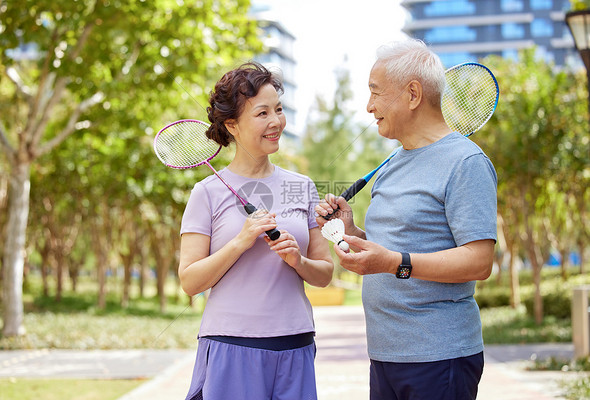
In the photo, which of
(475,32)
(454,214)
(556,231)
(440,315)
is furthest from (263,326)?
(475,32)

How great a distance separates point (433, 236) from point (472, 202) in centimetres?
18

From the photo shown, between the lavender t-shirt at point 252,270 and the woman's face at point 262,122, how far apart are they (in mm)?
133

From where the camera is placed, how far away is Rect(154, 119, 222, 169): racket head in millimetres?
2826

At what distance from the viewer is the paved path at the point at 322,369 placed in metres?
7.22

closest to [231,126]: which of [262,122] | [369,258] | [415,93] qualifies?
[262,122]

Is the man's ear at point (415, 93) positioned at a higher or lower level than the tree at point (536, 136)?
lower

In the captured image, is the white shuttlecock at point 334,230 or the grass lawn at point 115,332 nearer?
the white shuttlecock at point 334,230

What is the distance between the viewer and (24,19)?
9.58 m

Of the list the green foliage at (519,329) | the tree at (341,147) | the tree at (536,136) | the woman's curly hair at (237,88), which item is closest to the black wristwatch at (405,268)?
the woman's curly hair at (237,88)

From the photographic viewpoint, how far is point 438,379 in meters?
2.23

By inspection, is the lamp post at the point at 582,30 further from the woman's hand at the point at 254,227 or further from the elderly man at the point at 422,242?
the woman's hand at the point at 254,227

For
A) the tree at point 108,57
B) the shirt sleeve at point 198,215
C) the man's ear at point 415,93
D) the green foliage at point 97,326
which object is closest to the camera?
the man's ear at point 415,93

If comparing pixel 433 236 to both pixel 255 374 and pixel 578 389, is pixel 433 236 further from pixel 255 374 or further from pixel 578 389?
pixel 578 389

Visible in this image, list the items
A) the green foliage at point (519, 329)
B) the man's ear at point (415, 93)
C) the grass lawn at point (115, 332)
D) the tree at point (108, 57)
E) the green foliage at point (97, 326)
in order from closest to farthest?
1. the man's ear at point (415, 93)
2. the grass lawn at point (115, 332)
3. the tree at point (108, 57)
4. the green foliage at point (97, 326)
5. the green foliage at point (519, 329)
